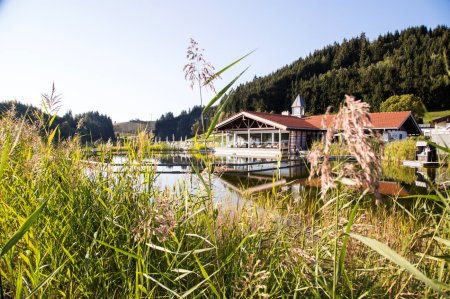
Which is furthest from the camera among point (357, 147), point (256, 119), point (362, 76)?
point (362, 76)

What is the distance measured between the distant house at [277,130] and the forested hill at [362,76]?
2107 cm

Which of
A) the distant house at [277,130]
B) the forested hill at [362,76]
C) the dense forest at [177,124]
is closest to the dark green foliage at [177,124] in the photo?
the dense forest at [177,124]

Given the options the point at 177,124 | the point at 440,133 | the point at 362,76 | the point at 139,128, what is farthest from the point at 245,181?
the point at 177,124

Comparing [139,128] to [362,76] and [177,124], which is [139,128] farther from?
[177,124]

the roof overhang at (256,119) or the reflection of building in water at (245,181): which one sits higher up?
the roof overhang at (256,119)

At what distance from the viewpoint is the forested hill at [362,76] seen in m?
60.7

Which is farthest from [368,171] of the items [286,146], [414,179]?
[286,146]

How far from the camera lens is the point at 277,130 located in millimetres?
27641

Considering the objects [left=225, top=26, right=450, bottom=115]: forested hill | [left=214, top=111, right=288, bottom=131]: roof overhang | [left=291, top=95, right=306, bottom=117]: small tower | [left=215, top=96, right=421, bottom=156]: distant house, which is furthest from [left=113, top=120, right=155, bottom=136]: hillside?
[left=225, top=26, right=450, bottom=115]: forested hill

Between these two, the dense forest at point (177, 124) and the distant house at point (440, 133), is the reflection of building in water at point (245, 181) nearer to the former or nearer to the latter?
the distant house at point (440, 133)

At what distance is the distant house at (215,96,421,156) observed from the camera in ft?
85.8

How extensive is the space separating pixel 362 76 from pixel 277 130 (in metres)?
53.4

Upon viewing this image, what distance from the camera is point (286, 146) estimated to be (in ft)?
88.4

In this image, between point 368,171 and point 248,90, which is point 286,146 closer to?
point 368,171
